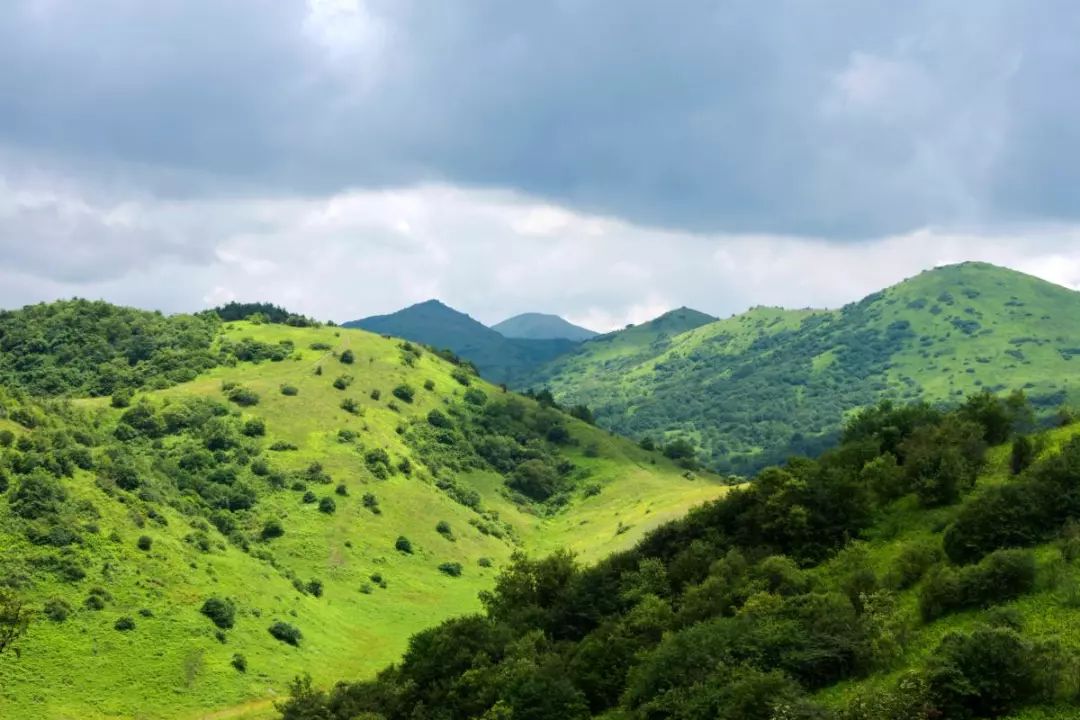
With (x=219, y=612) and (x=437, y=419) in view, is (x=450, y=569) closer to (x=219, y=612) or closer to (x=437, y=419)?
(x=219, y=612)

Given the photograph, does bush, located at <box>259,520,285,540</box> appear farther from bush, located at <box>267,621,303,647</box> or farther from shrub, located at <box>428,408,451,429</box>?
shrub, located at <box>428,408,451,429</box>

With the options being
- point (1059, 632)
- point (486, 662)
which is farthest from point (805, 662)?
point (486, 662)

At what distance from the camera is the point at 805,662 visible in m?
43.4

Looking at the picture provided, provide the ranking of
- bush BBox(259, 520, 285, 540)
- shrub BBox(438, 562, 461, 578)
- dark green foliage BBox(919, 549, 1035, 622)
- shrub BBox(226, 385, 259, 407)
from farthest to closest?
1. shrub BBox(226, 385, 259, 407)
2. shrub BBox(438, 562, 461, 578)
3. bush BBox(259, 520, 285, 540)
4. dark green foliage BBox(919, 549, 1035, 622)

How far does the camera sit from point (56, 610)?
271 ft

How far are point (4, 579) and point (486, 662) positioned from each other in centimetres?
4922

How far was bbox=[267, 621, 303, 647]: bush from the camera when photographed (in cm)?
9500

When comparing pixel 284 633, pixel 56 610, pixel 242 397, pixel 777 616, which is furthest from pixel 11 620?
pixel 242 397

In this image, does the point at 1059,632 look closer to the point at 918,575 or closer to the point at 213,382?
the point at 918,575

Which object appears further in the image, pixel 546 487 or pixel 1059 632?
pixel 546 487

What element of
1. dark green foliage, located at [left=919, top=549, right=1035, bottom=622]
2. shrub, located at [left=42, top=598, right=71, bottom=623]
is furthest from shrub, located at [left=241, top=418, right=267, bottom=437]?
dark green foliage, located at [left=919, top=549, right=1035, bottom=622]

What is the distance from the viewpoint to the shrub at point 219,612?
300ft

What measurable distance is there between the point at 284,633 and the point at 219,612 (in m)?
7.11

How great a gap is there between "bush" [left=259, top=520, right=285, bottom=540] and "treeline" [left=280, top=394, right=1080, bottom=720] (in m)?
59.3
